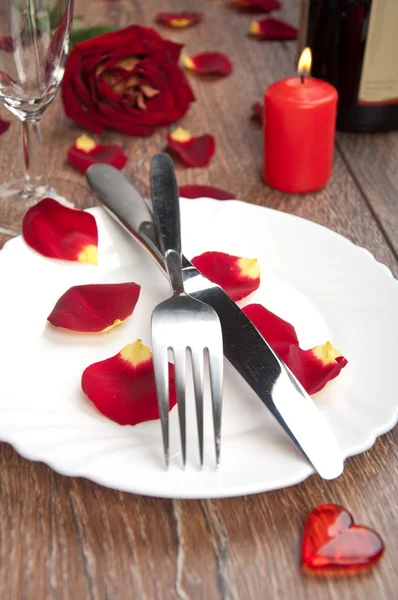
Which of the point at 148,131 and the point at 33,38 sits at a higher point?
the point at 33,38

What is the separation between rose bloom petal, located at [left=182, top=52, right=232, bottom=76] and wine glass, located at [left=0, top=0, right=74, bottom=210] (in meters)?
0.34

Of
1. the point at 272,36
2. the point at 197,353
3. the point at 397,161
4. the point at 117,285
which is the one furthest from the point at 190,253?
the point at 272,36

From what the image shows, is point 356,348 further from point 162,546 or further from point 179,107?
point 179,107

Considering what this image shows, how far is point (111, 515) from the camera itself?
37cm

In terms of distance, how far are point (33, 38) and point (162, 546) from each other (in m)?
Answer: 0.40

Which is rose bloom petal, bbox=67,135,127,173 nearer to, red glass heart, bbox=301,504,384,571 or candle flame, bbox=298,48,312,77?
candle flame, bbox=298,48,312,77

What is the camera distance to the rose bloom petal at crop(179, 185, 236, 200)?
2.15ft

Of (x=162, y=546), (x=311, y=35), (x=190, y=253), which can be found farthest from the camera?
(x=311, y=35)

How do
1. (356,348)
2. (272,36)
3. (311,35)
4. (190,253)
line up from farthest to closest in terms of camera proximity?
(272,36) → (311,35) → (190,253) → (356,348)

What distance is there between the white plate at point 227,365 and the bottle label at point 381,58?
0.23 m

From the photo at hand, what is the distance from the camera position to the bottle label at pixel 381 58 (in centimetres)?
68

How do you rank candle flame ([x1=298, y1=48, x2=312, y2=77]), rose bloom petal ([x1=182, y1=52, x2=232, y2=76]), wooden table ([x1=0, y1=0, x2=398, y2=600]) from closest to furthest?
wooden table ([x1=0, y1=0, x2=398, y2=600]), candle flame ([x1=298, y1=48, x2=312, y2=77]), rose bloom petal ([x1=182, y1=52, x2=232, y2=76])

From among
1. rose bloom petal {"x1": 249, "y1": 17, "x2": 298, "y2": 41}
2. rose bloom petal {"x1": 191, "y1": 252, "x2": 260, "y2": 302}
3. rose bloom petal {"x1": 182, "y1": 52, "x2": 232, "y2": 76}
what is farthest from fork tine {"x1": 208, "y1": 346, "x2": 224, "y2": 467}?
rose bloom petal {"x1": 249, "y1": 17, "x2": 298, "y2": 41}

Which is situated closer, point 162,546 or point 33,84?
point 162,546
